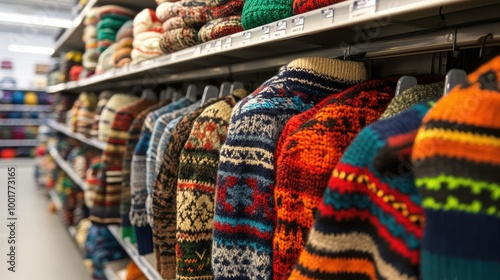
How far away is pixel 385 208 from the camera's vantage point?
0.48m

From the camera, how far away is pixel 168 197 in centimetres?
108

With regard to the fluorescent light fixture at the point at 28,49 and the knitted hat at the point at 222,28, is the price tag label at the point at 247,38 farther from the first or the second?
the fluorescent light fixture at the point at 28,49

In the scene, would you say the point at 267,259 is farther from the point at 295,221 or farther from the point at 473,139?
the point at 473,139

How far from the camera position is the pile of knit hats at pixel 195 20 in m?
1.09

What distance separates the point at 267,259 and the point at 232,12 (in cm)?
77

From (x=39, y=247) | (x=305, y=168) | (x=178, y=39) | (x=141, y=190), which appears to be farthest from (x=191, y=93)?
(x=39, y=247)

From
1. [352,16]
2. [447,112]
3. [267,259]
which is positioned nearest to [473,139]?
[447,112]

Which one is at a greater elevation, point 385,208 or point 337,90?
point 337,90

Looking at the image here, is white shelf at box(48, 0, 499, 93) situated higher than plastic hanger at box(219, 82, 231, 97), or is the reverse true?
white shelf at box(48, 0, 499, 93)

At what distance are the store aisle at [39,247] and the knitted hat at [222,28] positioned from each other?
1971mm

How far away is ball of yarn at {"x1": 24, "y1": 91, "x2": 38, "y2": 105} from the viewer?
6863 millimetres

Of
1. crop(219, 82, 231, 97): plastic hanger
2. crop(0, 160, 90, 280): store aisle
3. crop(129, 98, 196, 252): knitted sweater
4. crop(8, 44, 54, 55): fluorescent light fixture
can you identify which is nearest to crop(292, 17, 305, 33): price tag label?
crop(219, 82, 231, 97): plastic hanger

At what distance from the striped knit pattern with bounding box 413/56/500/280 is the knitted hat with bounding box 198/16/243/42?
76 centimetres

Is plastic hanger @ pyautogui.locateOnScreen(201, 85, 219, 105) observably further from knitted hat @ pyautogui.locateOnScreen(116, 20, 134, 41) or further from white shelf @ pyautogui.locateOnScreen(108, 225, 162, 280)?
knitted hat @ pyautogui.locateOnScreen(116, 20, 134, 41)
